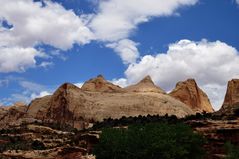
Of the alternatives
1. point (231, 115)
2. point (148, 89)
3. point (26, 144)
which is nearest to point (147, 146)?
point (231, 115)

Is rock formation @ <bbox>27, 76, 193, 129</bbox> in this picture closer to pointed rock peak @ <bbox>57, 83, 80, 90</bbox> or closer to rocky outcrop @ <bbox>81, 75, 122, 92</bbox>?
pointed rock peak @ <bbox>57, 83, 80, 90</bbox>

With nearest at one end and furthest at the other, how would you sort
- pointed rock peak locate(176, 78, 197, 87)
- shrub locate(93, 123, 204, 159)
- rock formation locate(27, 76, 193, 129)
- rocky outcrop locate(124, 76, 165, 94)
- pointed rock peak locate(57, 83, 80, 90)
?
shrub locate(93, 123, 204, 159) → rock formation locate(27, 76, 193, 129) → pointed rock peak locate(57, 83, 80, 90) → rocky outcrop locate(124, 76, 165, 94) → pointed rock peak locate(176, 78, 197, 87)

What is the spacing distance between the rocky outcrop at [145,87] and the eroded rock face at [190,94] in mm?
11502

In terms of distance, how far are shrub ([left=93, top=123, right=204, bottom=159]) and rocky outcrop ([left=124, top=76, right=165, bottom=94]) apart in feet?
253

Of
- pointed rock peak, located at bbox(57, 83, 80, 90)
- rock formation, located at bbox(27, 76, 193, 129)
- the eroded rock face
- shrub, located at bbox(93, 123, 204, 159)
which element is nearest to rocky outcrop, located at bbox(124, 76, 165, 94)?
rock formation, located at bbox(27, 76, 193, 129)

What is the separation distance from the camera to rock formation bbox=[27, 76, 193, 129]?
11519 centimetres

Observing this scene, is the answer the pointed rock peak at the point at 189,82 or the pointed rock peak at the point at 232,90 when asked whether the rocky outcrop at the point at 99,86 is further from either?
the pointed rock peak at the point at 232,90

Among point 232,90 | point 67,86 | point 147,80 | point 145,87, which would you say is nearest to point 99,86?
point 145,87

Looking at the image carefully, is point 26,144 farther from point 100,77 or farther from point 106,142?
point 100,77

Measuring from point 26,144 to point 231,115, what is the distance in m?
30.4

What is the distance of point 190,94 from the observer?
157125 millimetres

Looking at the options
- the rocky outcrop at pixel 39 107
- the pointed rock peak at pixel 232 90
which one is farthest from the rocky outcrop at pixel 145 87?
the pointed rock peak at pixel 232 90

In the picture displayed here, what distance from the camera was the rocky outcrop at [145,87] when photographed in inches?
5310

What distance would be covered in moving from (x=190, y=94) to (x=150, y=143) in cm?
10669
